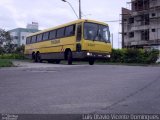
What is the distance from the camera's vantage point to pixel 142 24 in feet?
243

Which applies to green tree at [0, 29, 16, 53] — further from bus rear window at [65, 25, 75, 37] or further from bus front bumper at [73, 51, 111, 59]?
bus front bumper at [73, 51, 111, 59]

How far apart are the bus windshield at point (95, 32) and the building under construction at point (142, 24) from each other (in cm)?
4102

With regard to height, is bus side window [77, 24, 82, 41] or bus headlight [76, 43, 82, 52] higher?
bus side window [77, 24, 82, 41]

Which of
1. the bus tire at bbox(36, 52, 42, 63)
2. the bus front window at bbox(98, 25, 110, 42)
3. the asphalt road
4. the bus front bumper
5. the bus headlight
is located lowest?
the asphalt road

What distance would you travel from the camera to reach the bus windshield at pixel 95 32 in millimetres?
26734

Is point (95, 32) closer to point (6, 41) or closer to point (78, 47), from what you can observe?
point (78, 47)

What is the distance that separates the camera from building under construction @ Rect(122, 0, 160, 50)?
232ft

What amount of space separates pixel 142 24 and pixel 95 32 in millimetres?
48564

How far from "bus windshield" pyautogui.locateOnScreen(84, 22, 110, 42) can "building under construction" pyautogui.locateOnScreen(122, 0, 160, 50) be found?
41022mm

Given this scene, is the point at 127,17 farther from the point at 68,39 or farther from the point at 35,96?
the point at 35,96

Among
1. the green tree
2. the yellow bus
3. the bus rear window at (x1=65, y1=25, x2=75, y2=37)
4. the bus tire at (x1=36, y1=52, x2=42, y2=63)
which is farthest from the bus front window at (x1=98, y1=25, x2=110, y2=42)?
the green tree

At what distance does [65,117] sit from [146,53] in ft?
114

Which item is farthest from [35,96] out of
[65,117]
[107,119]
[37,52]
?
[37,52]

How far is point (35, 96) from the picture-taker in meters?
9.48
